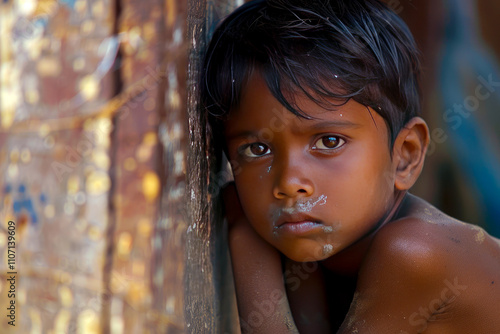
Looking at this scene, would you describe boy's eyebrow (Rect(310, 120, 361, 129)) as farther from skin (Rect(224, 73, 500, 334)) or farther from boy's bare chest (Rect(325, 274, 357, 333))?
boy's bare chest (Rect(325, 274, 357, 333))

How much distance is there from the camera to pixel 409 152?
1623 mm

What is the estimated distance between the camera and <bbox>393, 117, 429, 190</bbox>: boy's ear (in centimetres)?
158

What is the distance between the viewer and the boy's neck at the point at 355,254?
155 centimetres

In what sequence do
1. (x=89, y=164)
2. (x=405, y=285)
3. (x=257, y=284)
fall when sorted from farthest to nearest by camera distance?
(x=257, y=284), (x=405, y=285), (x=89, y=164)

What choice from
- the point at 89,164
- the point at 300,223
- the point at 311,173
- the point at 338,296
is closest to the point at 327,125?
the point at 311,173

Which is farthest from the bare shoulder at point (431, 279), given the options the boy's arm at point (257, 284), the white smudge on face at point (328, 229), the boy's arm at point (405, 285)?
the boy's arm at point (257, 284)

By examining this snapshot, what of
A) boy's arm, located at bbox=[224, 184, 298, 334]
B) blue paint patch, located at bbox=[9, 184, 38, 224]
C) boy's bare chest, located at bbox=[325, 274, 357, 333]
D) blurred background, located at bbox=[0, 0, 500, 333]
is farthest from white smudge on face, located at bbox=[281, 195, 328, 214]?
blue paint patch, located at bbox=[9, 184, 38, 224]

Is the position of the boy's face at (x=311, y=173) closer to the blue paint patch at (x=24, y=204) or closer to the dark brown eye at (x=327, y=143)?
the dark brown eye at (x=327, y=143)

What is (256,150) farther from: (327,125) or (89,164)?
(89,164)

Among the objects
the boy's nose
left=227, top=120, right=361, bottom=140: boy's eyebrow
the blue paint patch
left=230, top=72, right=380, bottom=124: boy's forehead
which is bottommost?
the boy's nose

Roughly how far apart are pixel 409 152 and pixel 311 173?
16.5 inches

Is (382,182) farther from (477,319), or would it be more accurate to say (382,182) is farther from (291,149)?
(477,319)

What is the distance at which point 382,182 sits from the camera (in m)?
1.48

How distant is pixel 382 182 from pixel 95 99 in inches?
37.2
